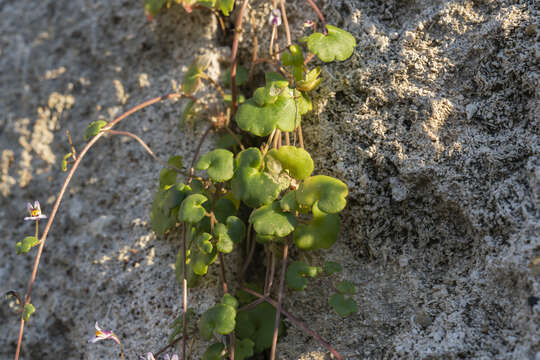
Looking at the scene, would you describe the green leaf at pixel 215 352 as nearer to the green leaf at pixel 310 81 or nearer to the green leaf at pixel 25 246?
the green leaf at pixel 25 246

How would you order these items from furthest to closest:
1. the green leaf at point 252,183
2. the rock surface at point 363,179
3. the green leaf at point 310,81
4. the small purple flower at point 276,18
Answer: the small purple flower at point 276,18
the green leaf at point 310,81
the green leaf at point 252,183
the rock surface at point 363,179

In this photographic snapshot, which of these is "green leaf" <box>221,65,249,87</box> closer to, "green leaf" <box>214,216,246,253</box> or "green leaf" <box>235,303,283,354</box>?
"green leaf" <box>214,216,246,253</box>

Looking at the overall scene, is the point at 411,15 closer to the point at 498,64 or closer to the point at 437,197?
the point at 498,64

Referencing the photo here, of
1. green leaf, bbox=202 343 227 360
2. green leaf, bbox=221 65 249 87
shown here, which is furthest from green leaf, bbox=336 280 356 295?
green leaf, bbox=221 65 249 87

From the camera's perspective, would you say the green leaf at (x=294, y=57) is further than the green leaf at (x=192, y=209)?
Yes

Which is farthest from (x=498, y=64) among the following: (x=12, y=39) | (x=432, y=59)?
(x=12, y=39)

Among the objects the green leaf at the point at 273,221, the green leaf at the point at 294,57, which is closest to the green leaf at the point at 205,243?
the green leaf at the point at 273,221
